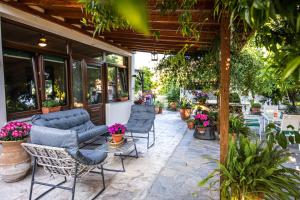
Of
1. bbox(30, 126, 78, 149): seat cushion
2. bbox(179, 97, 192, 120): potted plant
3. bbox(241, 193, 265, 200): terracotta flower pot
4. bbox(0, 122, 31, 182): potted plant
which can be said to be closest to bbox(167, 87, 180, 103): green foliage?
bbox(179, 97, 192, 120): potted plant

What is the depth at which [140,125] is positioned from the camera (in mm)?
4691

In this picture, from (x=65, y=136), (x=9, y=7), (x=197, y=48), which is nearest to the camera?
(x=65, y=136)

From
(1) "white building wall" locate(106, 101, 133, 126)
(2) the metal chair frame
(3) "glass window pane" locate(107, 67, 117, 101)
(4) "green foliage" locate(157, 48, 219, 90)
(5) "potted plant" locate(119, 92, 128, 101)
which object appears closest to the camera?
(2) the metal chair frame

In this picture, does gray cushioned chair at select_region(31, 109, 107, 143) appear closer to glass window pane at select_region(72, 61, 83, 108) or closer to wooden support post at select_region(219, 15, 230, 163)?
glass window pane at select_region(72, 61, 83, 108)

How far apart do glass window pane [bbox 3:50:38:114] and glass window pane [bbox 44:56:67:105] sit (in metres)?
0.33

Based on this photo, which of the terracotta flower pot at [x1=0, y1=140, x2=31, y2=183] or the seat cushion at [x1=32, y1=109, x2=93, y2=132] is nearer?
the terracotta flower pot at [x1=0, y1=140, x2=31, y2=183]

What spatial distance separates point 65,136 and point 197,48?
465 cm

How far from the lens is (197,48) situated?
5.96 metres

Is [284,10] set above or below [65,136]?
above

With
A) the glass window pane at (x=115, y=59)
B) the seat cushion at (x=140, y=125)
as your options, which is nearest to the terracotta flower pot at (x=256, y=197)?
the seat cushion at (x=140, y=125)

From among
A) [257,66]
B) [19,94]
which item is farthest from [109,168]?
[257,66]

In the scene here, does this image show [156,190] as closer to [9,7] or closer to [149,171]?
[149,171]

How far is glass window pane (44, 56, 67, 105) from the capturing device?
13.4 feet

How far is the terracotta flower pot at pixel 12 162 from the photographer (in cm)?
285
